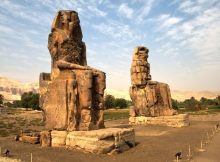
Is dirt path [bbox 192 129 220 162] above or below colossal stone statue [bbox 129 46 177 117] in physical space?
below

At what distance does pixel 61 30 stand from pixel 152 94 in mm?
9977

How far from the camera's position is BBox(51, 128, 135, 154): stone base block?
9664mm

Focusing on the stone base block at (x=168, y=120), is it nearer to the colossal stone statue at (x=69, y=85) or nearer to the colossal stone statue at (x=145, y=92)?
the colossal stone statue at (x=145, y=92)

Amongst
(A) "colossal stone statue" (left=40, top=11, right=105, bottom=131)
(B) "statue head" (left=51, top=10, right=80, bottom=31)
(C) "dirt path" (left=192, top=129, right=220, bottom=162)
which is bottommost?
(C) "dirt path" (left=192, top=129, right=220, bottom=162)

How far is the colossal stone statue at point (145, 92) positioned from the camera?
20.4m

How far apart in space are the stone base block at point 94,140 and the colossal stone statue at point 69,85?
41 centimetres

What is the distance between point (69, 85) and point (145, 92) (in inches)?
418

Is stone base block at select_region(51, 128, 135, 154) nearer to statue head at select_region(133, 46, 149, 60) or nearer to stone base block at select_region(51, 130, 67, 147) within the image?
stone base block at select_region(51, 130, 67, 147)

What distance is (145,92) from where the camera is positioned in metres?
20.7

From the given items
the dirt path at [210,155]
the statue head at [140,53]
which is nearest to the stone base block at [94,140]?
the dirt path at [210,155]

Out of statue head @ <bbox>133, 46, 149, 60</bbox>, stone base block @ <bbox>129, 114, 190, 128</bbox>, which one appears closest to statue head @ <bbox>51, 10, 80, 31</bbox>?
statue head @ <bbox>133, 46, 149, 60</bbox>

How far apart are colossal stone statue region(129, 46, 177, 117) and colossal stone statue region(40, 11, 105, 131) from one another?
29.3ft

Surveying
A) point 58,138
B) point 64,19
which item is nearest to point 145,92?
point 64,19

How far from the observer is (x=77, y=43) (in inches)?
493
